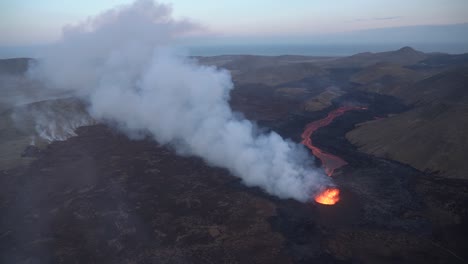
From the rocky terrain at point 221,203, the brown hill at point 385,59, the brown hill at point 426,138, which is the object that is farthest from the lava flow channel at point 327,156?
the brown hill at point 385,59

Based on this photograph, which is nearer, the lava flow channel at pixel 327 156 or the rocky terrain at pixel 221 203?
the rocky terrain at pixel 221 203

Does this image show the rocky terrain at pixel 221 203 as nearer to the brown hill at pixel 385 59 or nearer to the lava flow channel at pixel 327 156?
the lava flow channel at pixel 327 156

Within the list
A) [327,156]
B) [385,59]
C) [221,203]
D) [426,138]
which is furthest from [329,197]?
[385,59]

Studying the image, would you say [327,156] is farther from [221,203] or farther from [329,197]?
[221,203]

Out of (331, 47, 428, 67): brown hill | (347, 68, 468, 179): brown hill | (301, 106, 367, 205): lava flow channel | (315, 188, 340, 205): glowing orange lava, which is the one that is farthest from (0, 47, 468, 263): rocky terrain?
(331, 47, 428, 67): brown hill

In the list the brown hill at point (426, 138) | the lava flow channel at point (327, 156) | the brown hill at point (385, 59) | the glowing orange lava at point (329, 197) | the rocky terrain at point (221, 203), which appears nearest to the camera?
the rocky terrain at point (221, 203)

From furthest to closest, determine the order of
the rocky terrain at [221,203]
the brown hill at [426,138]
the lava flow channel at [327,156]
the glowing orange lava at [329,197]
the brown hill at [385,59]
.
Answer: the brown hill at [385,59], the brown hill at [426,138], the lava flow channel at [327,156], the glowing orange lava at [329,197], the rocky terrain at [221,203]

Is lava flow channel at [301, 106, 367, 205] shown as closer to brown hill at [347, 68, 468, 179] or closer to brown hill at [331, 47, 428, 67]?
brown hill at [347, 68, 468, 179]

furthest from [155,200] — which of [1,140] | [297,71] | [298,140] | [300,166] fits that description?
[297,71]

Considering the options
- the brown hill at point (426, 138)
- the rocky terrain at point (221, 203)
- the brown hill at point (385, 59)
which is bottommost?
the rocky terrain at point (221, 203)

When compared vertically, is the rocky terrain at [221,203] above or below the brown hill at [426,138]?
below
